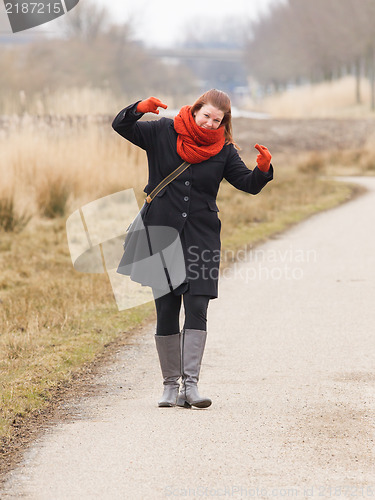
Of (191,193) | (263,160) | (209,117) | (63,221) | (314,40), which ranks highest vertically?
(209,117)

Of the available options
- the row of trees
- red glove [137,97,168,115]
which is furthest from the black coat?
the row of trees

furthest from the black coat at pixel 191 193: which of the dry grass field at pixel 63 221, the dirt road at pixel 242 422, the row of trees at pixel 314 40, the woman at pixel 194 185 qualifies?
the row of trees at pixel 314 40

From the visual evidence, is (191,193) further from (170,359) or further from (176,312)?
(170,359)

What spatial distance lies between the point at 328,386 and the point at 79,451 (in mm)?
1628

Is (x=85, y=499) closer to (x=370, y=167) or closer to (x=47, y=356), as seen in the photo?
(x=47, y=356)

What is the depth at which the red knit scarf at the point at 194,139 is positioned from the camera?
4547 millimetres

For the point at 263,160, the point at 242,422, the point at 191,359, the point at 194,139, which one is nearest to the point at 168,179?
the point at 194,139

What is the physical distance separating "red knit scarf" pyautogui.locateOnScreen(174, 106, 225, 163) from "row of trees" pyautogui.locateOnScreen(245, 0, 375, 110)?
34781mm

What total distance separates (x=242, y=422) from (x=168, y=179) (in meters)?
1.24

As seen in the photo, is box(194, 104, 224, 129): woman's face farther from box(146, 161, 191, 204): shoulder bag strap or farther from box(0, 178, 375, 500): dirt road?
box(0, 178, 375, 500): dirt road

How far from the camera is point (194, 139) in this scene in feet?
15.0

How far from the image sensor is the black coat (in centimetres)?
464

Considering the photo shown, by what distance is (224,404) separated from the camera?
4758mm

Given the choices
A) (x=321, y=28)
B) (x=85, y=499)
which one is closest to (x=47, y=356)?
(x=85, y=499)
